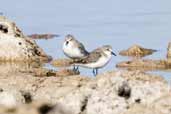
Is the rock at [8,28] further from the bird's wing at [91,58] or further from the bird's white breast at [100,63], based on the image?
the bird's white breast at [100,63]

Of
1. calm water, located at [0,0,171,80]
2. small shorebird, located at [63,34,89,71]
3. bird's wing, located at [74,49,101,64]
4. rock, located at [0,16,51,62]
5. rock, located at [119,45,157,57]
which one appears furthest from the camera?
calm water, located at [0,0,171,80]

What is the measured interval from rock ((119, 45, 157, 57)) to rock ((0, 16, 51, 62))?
2085mm

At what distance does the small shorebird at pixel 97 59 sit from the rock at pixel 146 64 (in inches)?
56.4

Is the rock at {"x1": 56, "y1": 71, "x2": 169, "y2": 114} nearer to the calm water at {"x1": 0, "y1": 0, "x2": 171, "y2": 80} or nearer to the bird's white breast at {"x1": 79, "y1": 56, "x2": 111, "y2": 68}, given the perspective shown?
the bird's white breast at {"x1": 79, "y1": 56, "x2": 111, "y2": 68}

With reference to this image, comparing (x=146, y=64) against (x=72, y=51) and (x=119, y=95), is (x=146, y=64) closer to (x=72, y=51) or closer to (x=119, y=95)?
(x=72, y=51)

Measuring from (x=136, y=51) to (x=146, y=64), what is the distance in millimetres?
1876

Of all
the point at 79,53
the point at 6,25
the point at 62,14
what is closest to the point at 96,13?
the point at 62,14

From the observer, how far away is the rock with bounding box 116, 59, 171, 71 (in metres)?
17.6

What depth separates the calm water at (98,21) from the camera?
2133 centimetres

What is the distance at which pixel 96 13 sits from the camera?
26094mm

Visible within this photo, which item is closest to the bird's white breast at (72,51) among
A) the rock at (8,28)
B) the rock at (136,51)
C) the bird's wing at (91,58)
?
the bird's wing at (91,58)

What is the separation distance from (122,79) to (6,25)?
430 inches

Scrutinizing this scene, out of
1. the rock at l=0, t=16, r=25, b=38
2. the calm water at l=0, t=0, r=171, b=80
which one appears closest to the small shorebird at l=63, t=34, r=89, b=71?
the calm water at l=0, t=0, r=171, b=80

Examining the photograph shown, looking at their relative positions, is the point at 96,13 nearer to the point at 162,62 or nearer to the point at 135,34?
the point at 135,34
